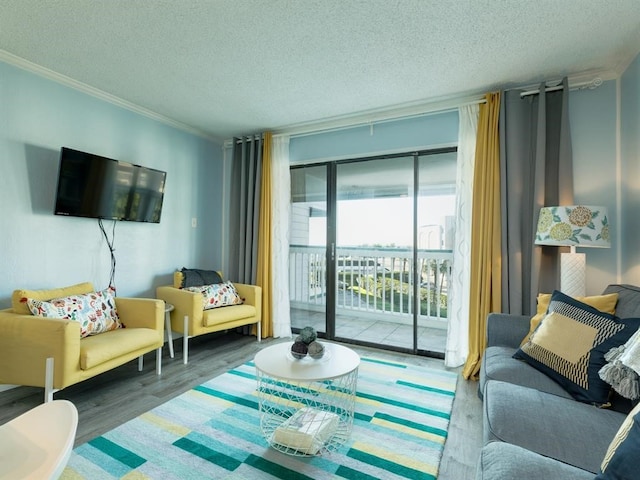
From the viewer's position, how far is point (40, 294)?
2381 mm

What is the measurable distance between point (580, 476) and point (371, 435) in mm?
1142

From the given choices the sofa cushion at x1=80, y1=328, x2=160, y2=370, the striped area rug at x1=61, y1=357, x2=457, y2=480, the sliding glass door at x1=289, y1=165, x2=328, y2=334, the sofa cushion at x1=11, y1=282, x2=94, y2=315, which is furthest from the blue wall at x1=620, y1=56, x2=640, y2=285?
the sofa cushion at x1=11, y1=282, x2=94, y2=315

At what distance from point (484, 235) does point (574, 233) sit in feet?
2.31

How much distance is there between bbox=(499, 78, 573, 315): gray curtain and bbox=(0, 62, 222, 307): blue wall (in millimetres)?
3335

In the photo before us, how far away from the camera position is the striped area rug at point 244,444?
5.21ft

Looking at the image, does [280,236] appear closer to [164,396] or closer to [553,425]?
[164,396]

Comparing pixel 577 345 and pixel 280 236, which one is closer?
pixel 577 345

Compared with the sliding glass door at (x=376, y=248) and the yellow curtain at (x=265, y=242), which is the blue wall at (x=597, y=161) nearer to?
the sliding glass door at (x=376, y=248)

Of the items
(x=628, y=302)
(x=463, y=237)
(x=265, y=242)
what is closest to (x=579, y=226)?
(x=628, y=302)

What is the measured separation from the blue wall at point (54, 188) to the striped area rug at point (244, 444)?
60.7 inches

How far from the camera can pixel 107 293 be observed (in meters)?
2.73

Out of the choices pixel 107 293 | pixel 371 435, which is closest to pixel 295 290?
pixel 107 293

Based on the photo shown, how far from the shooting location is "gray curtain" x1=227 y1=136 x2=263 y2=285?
→ 3986mm

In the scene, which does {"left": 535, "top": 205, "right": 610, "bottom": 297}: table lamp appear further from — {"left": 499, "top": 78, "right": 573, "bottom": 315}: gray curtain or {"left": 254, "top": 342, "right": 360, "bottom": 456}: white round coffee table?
{"left": 254, "top": 342, "right": 360, "bottom": 456}: white round coffee table
